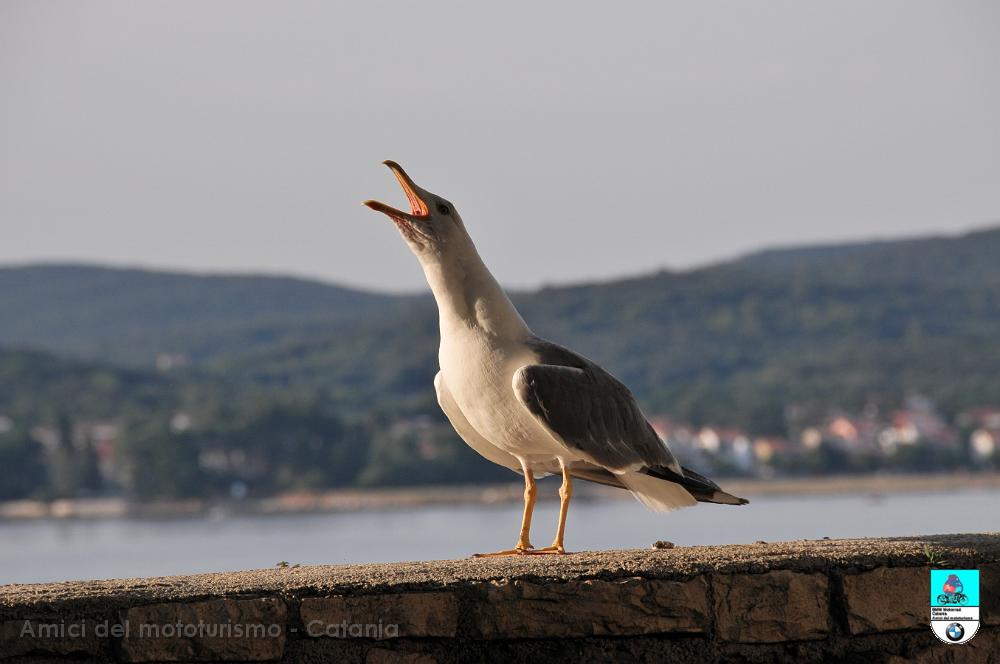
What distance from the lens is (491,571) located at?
3.85 meters

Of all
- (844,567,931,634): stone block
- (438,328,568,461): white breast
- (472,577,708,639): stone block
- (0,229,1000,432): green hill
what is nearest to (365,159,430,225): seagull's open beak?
(438,328,568,461): white breast

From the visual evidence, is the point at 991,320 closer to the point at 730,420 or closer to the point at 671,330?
the point at 671,330

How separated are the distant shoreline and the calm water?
1.66 metres

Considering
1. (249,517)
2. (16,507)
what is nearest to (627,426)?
(249,517)

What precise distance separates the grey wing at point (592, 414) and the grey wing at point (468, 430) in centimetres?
33

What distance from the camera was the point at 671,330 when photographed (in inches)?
5212

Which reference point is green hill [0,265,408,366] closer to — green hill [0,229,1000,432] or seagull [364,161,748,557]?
green hill [0,229,1000,432]

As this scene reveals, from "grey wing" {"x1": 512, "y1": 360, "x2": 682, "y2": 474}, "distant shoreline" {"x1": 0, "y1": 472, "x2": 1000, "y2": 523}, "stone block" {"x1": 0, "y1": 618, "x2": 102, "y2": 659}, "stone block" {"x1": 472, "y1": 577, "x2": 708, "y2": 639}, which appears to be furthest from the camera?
"distant shoreline" {"x1": 0, "y1": 472, "x2": 1000, "y2": 523}

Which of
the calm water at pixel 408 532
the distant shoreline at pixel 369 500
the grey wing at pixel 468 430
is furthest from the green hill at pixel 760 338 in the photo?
the grey wing at pixel 468 430

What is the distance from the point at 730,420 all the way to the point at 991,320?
3395 centimetres

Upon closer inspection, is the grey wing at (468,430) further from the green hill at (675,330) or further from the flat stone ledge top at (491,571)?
the green hill at (675,330)

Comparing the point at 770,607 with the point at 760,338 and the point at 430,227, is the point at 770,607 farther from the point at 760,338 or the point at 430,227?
the point at 760,338


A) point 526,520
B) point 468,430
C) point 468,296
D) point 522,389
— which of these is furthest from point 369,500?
point 522,389

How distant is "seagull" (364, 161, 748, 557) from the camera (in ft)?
14.6
